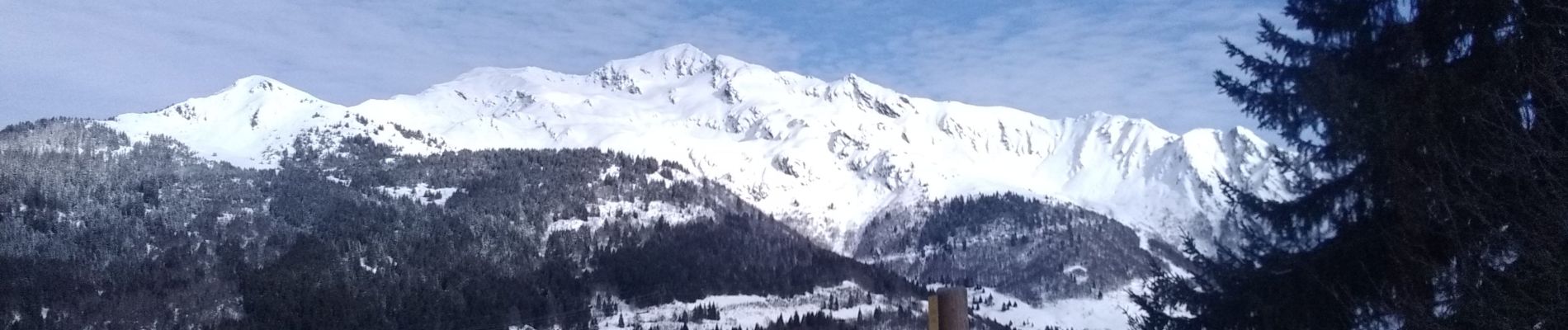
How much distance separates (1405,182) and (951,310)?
6.31 metres

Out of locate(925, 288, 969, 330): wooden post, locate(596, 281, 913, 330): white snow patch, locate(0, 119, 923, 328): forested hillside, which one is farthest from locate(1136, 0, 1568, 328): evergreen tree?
locate(0, 119, 923, 328): forested hillside

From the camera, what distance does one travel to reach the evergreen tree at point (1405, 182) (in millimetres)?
10906

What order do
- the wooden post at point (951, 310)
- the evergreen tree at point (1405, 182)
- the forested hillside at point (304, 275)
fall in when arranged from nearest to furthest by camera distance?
1. the wooden post at point (951, 310)
2. the evergreen tree at point (1405, 182)
3. the forested hillside at point (304, 275)

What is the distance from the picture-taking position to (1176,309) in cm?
1678

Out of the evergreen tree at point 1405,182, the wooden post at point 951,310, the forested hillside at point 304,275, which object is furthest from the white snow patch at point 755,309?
the wooden post at point 951,310

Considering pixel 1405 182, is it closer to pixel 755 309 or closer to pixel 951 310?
pixel 951 310

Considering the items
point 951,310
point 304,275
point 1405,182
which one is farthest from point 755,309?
point 951,310

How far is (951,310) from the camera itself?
382 inches

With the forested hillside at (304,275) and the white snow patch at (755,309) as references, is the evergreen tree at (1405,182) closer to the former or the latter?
the white snow patch at (755,309)

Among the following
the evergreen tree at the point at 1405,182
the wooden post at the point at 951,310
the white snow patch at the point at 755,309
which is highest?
the white snow patch at the point at 755,309

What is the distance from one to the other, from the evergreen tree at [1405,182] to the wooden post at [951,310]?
4.78 metres

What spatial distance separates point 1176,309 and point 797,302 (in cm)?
17112

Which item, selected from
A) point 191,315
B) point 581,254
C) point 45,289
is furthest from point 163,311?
point 581,254

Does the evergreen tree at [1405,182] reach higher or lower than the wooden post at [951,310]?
higher
